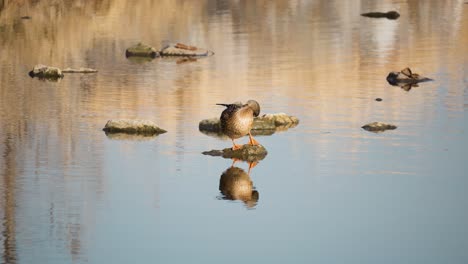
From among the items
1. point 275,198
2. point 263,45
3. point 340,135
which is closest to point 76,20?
point 263,45

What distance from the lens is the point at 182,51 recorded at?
3925cm

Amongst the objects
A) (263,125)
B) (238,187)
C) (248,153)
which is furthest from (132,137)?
(238,187)

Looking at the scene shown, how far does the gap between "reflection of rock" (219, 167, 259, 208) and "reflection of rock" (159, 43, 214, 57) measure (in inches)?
779

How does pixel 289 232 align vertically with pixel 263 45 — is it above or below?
below

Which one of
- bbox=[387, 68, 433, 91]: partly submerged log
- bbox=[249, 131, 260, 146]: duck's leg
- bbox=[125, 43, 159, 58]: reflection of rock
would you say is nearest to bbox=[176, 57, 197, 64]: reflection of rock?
bbox=[125, 43, 159, 58]: reflection of rock

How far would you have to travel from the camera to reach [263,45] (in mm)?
42188

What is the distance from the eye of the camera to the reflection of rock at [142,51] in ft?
129

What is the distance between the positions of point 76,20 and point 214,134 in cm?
3147

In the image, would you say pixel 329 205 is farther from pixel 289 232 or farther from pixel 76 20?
pixel 76 20

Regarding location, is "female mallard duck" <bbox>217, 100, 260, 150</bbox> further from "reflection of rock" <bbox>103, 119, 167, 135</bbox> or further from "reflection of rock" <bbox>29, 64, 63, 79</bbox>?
"reflection of rock" <bbox>29, 64, 63, 79</bbox>

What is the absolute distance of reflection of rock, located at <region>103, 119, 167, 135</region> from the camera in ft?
76.3

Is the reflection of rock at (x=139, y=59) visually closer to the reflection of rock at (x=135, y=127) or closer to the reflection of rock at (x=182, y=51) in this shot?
the reflection of rock at (x=182, y=51)

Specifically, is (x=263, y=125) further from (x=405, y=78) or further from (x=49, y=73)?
(x=49, y=73)

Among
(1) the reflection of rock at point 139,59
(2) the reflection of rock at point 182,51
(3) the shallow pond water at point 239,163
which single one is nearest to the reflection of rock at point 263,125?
(3) the shallow pond water at point 239,163
